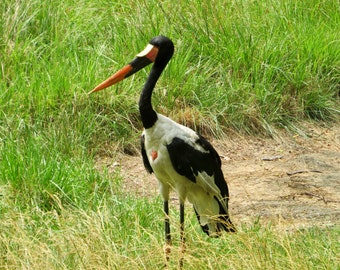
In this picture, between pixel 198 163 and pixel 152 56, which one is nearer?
pixel 198 163

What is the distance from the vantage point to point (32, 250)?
483 cm

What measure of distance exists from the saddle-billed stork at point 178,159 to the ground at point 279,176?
0.41 meters

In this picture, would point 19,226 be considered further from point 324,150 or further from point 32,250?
point 324,150

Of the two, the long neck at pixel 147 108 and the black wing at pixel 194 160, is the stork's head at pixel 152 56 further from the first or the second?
the black wing at pixel 194 160

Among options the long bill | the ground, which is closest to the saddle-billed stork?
the long bill

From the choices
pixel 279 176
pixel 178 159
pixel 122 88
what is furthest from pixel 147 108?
pixel 122 88

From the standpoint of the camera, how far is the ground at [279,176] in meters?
Answer: 6.52

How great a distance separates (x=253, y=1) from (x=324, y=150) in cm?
176

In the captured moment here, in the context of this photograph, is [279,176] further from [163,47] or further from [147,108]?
[147,108]

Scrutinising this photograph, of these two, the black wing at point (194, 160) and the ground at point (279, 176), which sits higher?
the black wing at point (194, 160)

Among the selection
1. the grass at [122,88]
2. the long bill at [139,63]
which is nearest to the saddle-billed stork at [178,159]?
the long bill at [139,63]

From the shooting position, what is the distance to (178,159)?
550 centimetres

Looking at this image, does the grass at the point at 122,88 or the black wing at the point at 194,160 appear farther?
the grass at the point at 122,88

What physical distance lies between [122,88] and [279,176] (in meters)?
1.33
